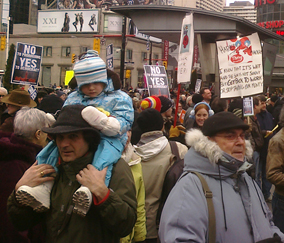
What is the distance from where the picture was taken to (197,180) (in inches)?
103

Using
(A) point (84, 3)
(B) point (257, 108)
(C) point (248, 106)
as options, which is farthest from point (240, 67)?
(A) point (84, 3)

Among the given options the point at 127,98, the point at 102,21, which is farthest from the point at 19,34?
the point at 127,98

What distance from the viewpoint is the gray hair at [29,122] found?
3.50m

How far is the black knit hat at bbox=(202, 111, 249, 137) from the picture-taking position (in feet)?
9.16

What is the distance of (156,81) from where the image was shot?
11.1 metres

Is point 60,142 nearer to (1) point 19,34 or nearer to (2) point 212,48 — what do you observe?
(2) point 212,48

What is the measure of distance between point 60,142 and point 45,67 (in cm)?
6181

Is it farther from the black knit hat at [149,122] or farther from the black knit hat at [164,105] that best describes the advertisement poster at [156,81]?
the black knit hat at [149,122]

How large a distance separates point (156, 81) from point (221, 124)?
27.4 ft

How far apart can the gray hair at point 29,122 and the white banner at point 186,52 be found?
408cm

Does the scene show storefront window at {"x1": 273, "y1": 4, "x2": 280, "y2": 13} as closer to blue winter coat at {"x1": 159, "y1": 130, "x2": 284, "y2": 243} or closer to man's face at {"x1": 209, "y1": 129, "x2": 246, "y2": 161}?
man's face at {"x1": 209, "y1": 129, "x2": 246, "y2": 161}

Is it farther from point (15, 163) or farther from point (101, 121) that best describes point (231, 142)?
point (15, 163)

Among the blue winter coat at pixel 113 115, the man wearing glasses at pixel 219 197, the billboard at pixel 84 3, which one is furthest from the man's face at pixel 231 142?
the billboard at pixel 84 3

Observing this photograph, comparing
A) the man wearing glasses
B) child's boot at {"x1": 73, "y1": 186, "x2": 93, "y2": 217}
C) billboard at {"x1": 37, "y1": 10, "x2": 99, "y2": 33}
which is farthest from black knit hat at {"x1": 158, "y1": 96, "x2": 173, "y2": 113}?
billboard at {"x1": 37, "y1": 10, "x2": 99, "y2": 33}
